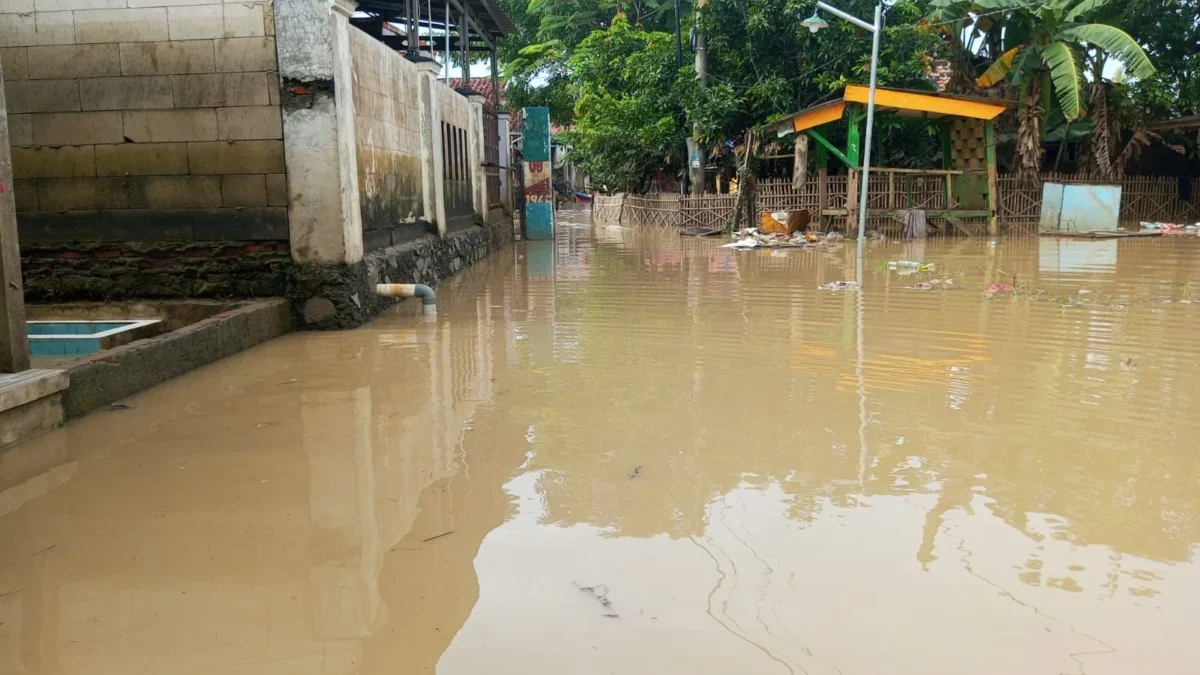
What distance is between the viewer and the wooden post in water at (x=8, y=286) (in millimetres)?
5082

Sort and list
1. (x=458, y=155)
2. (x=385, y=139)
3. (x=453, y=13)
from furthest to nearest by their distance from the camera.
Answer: (x=453, y=13), (x=458, y=155), (x=385, y=139)

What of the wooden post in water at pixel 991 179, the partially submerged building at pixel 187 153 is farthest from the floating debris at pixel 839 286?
the wooden post in water at pixel 991 179

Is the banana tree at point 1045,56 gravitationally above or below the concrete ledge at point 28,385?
above

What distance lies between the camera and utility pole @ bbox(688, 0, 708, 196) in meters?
22.2

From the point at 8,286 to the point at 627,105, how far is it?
20.2 metres

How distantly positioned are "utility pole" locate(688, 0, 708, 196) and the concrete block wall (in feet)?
50.7

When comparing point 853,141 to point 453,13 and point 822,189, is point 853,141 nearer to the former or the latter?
point 822,189

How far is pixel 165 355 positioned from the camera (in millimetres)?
6160

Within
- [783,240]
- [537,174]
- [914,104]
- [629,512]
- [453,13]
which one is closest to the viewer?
[629,512]

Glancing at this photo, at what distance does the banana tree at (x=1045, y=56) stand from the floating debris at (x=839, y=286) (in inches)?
413

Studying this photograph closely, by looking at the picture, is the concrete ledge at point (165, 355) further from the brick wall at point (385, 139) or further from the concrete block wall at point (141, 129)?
the brick wall at point (385, 139)

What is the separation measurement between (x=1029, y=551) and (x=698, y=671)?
149 cm

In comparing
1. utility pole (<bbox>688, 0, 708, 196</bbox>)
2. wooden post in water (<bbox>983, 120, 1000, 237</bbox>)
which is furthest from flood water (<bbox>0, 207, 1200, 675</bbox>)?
utility pole (<bbox>688, 0, 708, 196</bbox>)

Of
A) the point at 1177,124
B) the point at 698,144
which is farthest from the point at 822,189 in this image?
the point at 1177,124
